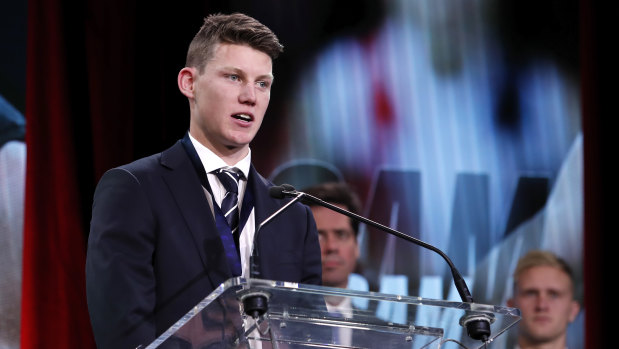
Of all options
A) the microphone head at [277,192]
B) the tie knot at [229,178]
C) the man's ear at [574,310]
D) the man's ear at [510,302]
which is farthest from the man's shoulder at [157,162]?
the man's ear at [574,310]

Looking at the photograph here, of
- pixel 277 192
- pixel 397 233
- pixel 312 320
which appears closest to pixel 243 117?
pixel 277 192

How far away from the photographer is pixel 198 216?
81.8 inches

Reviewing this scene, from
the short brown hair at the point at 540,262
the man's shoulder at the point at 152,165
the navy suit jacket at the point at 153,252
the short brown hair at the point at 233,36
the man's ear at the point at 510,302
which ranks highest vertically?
the short brown hair at the point at 233,36

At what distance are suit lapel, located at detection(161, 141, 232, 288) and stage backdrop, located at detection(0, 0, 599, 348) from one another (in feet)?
5.19

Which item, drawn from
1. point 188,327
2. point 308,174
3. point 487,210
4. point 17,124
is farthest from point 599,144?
point 188,327

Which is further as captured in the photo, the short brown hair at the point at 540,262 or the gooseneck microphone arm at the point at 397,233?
the short brown hair at the point at 540,262

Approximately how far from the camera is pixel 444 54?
393 centimetres

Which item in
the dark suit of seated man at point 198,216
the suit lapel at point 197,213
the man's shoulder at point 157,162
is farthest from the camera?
the man's shoulder at point 157,162

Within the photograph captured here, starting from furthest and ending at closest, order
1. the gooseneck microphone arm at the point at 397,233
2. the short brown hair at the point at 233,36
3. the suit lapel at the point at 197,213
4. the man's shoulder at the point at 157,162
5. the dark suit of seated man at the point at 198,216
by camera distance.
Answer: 1. the short brown hair at the point at 233,36
2. the man's shoulder at the point at 157,162
3. the suit lapel at the point at 197,213
4. the dark suit of seated man at the point at 198,216
5. the gooseneck microphone arm at the point at 397,233

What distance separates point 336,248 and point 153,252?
1.71 meters

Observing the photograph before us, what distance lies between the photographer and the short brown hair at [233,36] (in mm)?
2246

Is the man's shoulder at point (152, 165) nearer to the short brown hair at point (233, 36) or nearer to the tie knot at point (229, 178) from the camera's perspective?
the tie knot at point (229, 178)

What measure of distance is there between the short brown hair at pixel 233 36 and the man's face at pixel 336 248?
1.50 metres

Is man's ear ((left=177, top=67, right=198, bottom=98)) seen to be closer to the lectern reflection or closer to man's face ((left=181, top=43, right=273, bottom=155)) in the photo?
man's face ((left=181, top=43, right=273, bottom=155))
